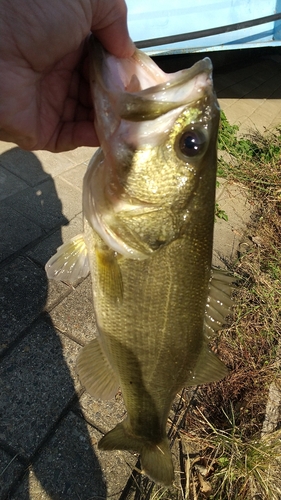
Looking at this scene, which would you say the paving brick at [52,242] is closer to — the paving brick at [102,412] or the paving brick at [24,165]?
the paving brick at [24,165]

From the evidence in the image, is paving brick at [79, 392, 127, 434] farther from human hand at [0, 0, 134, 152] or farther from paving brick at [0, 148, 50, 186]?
paving brick at [0, 148, 50, 186]

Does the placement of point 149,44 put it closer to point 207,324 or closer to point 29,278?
point 29,278

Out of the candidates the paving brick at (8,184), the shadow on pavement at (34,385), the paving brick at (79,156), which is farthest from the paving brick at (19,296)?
the paving brick at (79,156)

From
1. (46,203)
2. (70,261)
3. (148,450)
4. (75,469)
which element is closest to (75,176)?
(46,203)

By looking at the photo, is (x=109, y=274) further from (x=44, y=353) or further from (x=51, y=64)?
(x=44, y=353)

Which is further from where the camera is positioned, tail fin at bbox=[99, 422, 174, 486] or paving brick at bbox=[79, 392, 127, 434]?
paving brick at bbox=[79, 392, 127, 434]

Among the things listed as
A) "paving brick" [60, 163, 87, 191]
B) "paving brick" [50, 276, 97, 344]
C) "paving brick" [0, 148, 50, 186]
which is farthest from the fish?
"paving brick" [60, 163, 87, 191]

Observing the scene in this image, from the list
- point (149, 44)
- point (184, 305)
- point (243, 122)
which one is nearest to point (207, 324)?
point (184, 305)
